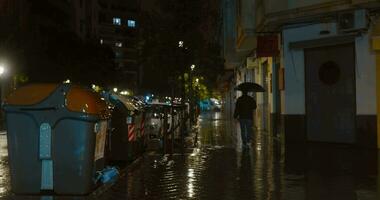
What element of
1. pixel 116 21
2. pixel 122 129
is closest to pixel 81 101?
pixel 122 129

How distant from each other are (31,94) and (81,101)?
31.6 inches

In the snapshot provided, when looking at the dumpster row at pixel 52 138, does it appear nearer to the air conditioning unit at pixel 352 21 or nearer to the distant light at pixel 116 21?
the air conditioning unit at pixel 352 21

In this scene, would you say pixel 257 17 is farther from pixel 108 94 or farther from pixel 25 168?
pixel 25 168

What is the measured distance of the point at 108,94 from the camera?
14.1 meters

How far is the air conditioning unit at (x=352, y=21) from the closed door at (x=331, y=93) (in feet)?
2.84

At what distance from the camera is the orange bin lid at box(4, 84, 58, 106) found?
9.68 meters

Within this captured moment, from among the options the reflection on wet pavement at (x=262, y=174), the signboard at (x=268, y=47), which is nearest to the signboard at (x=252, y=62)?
the signboard at (x=268, y=47)

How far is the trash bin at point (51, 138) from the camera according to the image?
379 inches

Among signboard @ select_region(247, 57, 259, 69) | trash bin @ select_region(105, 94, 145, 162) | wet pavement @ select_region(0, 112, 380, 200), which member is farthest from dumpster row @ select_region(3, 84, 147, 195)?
signboard @ select_region(247, 57, 259, 69)

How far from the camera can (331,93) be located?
61.9 ft

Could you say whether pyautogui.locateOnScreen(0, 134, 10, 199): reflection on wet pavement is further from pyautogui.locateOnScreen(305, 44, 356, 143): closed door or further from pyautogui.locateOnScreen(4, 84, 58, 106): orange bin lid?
pyautogui.locateOnScreen(305, 44, 356, 143): closed door

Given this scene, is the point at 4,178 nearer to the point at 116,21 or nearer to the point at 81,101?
the point at 81,101

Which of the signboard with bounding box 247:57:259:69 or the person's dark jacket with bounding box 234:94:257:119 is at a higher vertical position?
the signboard with bounding box 247:57:259:69

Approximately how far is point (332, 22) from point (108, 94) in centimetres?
763
